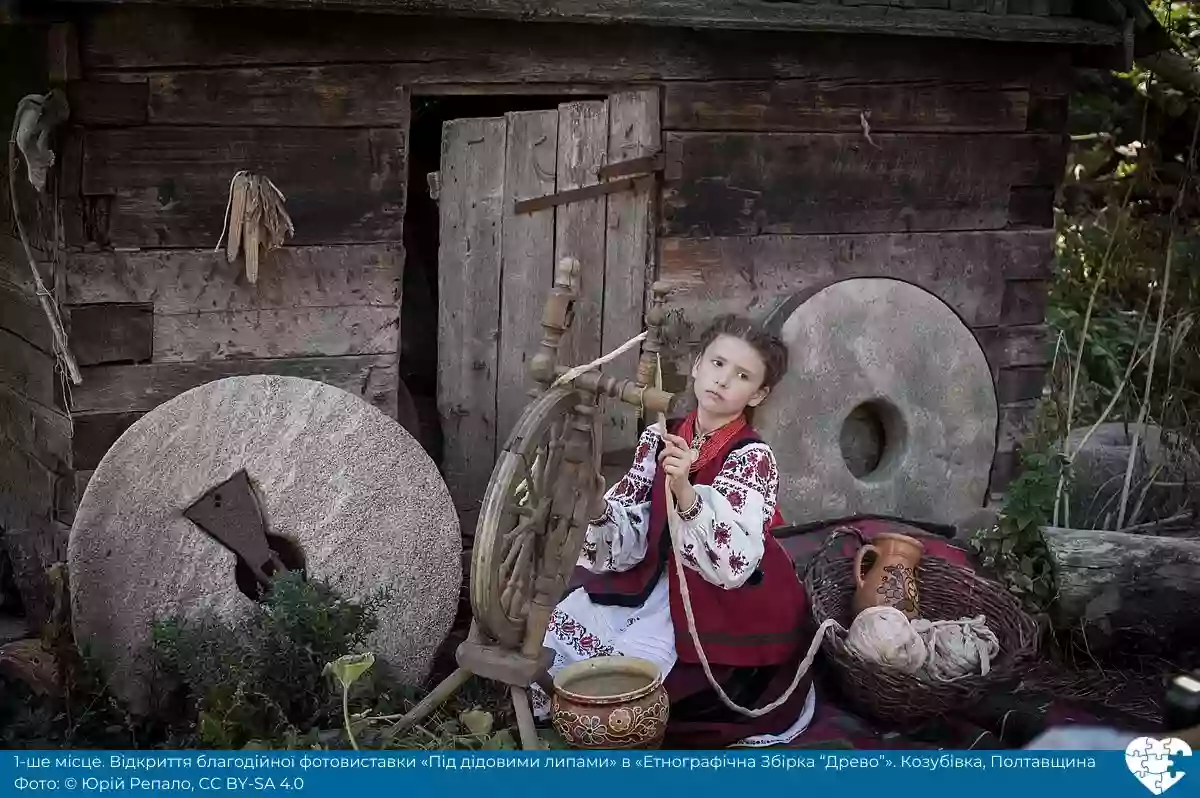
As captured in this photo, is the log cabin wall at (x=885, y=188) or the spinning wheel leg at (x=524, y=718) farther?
the log cabin wall at (x=885, y=188)

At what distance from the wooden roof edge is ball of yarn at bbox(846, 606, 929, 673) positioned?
201cm

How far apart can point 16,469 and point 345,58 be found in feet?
6.12

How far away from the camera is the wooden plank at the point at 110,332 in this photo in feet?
13.9

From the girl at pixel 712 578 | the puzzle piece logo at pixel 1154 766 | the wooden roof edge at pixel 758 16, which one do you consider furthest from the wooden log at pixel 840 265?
the puzzle piece logo at pixel 1154 766

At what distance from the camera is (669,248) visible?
198 inches

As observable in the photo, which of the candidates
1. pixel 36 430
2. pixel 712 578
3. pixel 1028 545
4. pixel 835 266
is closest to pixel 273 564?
pixel 36 430

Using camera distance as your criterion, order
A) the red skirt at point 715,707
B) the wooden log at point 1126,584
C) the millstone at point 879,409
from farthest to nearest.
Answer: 1. the millstone at point 879,409
2. the wooden log at point 1126,584
3. the red skirt at point 715,707

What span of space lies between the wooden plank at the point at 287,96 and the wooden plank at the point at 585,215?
0.60 m

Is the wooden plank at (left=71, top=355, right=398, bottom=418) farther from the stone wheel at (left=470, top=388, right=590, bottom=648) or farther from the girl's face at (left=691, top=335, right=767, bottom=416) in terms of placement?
the girl's face at (left=691, top=335, right=767, bottom=416)

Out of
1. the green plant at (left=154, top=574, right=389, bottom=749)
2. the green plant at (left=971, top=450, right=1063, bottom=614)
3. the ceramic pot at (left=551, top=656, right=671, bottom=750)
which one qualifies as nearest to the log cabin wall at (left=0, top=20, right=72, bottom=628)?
the green plant at (left=154, top=574, right=389, bottom=749)

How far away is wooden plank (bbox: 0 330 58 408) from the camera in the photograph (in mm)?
4520

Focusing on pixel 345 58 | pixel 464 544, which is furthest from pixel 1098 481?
pixel 345 58

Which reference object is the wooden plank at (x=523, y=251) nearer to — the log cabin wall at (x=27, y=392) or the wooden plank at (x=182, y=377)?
the wooden plank at (x=182, y=377)

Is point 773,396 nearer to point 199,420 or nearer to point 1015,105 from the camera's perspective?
point 1015,105
